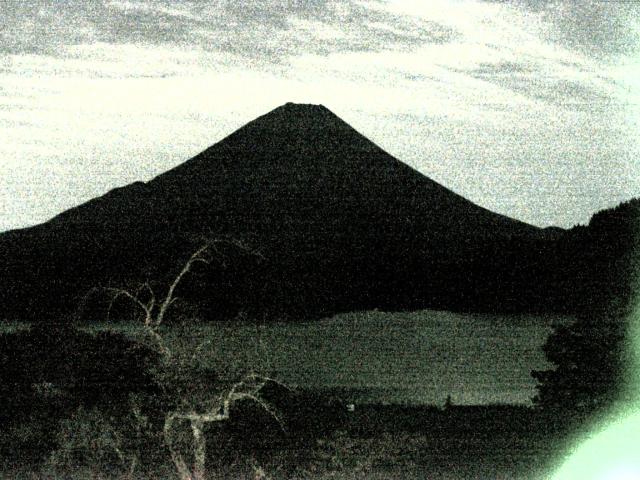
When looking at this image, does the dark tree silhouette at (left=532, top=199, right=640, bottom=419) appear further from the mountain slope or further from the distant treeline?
the mountain slope

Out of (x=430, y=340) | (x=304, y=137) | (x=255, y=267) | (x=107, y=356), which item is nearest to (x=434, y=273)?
(x=430, y=340)

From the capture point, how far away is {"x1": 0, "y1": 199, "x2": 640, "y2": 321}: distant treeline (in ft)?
32.3

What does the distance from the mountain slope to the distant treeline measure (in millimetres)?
50

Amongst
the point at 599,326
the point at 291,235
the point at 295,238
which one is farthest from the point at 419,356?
the point at 291,235

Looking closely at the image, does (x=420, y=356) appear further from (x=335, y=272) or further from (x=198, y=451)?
(x=198, y=451)

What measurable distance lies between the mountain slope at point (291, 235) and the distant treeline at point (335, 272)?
0.16 ft

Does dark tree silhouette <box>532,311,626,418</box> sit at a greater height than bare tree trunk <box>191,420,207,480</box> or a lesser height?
greater

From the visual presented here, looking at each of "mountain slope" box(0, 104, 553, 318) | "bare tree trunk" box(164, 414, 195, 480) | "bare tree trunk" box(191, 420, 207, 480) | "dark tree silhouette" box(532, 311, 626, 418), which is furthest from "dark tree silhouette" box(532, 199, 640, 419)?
"bare tree trunk" box(164, 414, 195, 480)

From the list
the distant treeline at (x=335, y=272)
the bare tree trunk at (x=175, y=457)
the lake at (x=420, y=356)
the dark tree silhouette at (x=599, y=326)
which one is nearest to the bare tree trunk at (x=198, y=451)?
the bare tree trunk at (x=175, y=457)

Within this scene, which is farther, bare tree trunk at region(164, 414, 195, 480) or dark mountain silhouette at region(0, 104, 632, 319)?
dark mountain silhouette at region(0, 104, 632, 319)

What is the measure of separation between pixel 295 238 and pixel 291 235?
0.52 metres

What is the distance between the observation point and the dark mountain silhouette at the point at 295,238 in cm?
1407

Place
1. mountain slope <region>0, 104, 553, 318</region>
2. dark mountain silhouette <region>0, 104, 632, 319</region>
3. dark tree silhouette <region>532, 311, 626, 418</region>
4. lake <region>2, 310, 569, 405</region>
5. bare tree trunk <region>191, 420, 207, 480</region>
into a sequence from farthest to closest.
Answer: mountain slope <region>0, 104, 553, 318</region>, dark mountain silhouette <region>0, 104, 632, 319</region>, lake <region>2, 310, 569, 405</region>, dark tree silhouette <region>532, 311, 626, 418</region>, bare tree trunk <region>191, 420, 207, 480</region>

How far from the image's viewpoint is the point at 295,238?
19.9m
